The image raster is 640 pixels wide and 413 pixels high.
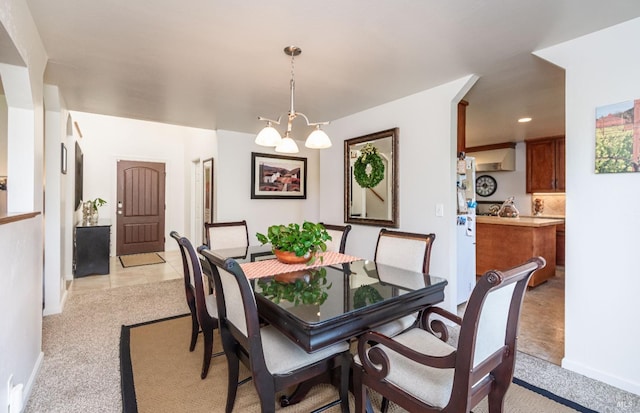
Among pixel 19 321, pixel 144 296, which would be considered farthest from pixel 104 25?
pixel 144 296

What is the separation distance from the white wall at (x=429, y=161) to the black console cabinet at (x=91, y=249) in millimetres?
4041

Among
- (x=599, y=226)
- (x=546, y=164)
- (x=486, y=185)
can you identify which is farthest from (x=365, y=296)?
(x=486, y=185)

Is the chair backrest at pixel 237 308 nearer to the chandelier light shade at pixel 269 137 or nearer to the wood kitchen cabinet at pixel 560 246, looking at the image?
the chandelier light shade at pixel 269 137

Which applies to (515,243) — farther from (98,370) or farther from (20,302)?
(20,302)

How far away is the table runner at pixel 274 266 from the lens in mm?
2057

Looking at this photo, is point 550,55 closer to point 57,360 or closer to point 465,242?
point 465,242

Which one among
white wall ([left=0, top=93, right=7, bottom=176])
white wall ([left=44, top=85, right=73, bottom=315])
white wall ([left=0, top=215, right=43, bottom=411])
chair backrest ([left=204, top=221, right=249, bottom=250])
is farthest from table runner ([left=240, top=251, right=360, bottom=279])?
white wall ([left=0, top=93, right=7, bottom=176])

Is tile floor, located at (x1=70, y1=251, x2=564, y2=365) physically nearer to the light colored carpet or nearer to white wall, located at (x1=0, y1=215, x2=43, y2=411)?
the light colored carpet

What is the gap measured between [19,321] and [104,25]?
182cm

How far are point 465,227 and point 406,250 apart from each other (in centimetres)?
130

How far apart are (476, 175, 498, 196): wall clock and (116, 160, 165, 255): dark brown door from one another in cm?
687

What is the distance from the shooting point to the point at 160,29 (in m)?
2.01

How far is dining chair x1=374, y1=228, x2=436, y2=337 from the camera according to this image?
225cm

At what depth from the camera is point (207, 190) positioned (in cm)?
565
